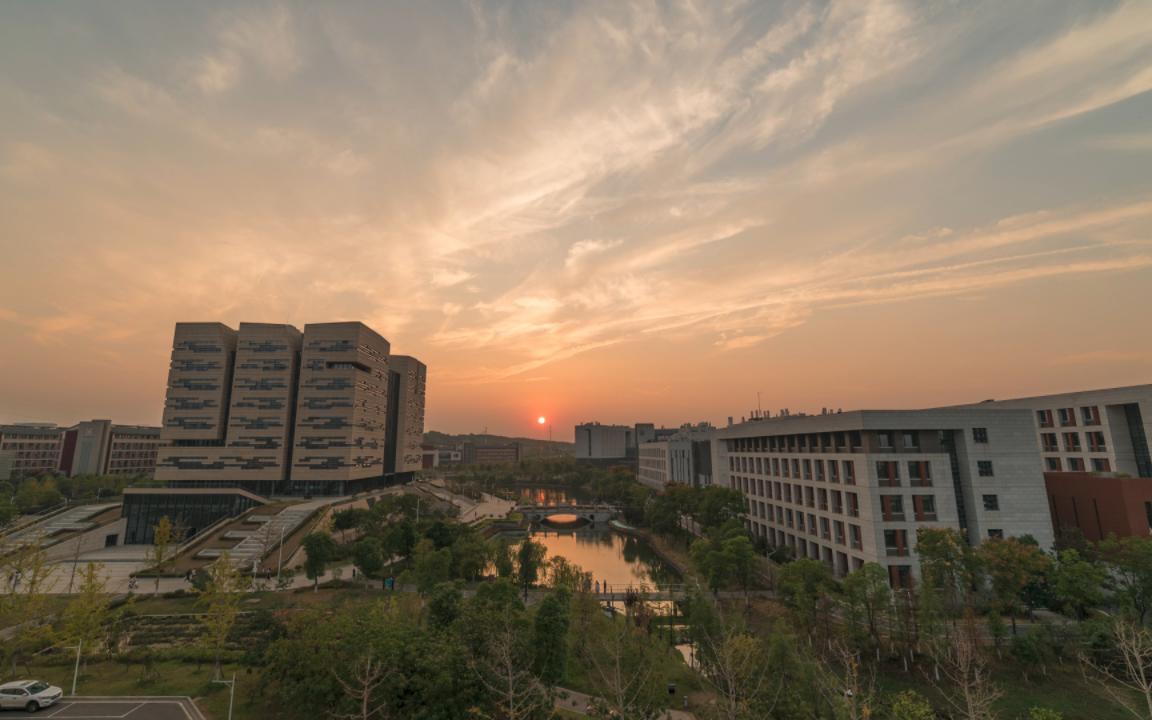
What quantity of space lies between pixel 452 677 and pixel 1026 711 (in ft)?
86.2

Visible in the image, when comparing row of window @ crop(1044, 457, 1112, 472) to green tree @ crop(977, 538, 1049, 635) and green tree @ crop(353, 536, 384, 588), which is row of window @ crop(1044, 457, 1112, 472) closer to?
green tree @ crop(977, 538, 1049, 635)

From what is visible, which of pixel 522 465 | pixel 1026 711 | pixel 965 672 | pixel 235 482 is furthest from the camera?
pixel 522 465

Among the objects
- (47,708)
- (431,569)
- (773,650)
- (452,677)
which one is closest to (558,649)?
(452,677)

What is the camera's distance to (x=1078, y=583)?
2772 cm

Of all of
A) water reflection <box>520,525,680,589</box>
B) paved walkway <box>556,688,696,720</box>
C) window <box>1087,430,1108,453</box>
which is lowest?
water reflection <box>520,525,680,589</box>

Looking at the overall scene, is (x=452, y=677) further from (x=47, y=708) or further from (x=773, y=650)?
(x=47, y=708)

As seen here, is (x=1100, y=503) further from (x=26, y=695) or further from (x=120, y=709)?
(x=26, y=695)

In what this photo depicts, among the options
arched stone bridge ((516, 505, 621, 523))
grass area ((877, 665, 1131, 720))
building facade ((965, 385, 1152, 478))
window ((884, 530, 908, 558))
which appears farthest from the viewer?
arched stone bridge ((516, 505, 621, 523))

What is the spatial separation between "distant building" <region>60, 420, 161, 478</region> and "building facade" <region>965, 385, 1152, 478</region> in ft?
514

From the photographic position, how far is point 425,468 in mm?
177375

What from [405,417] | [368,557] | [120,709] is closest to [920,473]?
[368,557]

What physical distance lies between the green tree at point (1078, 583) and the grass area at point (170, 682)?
136ft

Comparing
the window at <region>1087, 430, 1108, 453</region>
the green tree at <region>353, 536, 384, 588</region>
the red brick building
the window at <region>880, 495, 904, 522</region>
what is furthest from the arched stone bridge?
the window at <region>1087, 430, 1108, 453</region>

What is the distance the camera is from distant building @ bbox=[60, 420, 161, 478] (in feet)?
367
